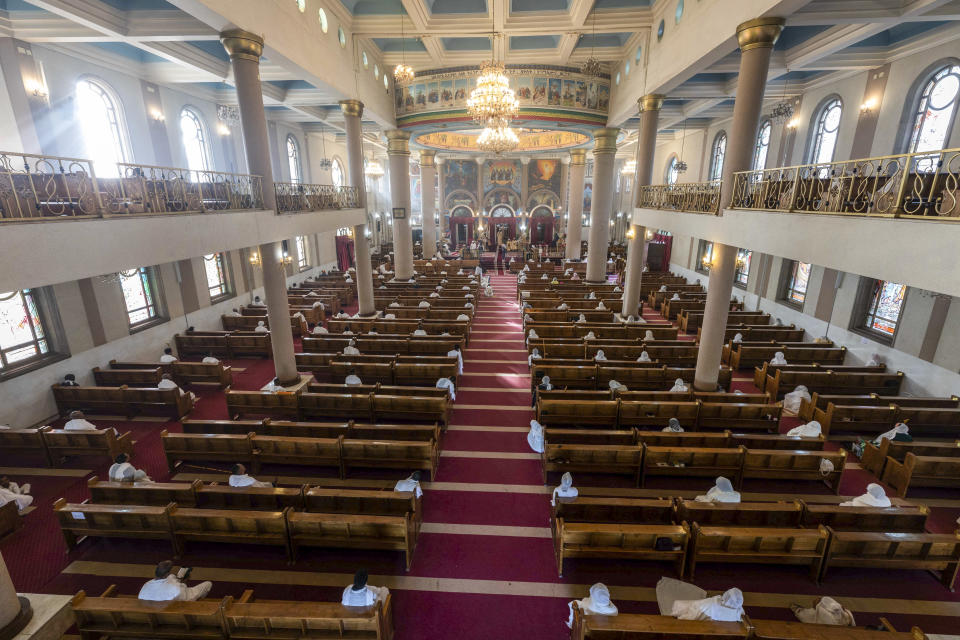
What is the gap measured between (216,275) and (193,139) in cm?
519

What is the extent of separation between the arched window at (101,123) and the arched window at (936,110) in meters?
21.4

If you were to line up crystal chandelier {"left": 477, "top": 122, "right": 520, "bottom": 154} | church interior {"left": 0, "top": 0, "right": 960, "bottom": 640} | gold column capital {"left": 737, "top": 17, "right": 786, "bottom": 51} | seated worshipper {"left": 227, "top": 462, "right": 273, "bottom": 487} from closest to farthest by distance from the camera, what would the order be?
church interior {"left": 0, "top": 0, "right": 960, "bottom": 640}
seated worshipper {"left": 227, "top": 462, "right": 273, "bottom": 487}
gold column capital {"left": 737, "top": 17, "right": 786, "bottom": 51}
crystal chandelier {"left": 477, "top": 122, "right": 520, "bottom": 154}

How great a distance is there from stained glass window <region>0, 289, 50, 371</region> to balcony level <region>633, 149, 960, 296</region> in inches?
599

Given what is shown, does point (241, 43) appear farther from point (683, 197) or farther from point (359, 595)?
point (683, 197)

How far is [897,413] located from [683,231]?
6.01 m

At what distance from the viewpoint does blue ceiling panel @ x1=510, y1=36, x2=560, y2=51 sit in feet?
54.6

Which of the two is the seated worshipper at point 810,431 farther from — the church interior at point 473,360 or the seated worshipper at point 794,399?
the seated worshipper at point 794,399

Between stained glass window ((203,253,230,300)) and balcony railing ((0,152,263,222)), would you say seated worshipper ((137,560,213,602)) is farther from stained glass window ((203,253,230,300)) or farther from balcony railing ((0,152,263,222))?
stained glass window ((203,253,230,300))

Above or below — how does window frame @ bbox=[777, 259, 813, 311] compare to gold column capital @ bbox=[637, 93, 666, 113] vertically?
below

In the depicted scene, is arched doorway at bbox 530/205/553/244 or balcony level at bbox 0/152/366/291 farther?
arched doorway at bbox 530/205/553/244

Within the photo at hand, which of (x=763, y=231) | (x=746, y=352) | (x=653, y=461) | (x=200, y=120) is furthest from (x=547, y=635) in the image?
(x=200, y=120)

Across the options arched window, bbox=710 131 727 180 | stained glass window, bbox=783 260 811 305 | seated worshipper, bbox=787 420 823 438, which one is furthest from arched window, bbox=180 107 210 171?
arched window, bbox=710 131 727 180

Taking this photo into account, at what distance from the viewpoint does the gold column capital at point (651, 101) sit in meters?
14.1

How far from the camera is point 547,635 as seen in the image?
484 cm
